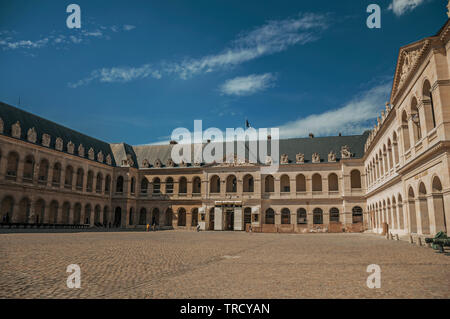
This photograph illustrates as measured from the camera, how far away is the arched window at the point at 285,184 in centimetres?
5438

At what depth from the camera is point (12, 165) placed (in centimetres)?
4219

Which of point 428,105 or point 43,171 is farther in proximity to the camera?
point 43,171

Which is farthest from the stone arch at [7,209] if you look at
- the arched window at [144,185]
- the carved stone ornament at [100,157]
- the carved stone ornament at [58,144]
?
the arched window at [144,185]

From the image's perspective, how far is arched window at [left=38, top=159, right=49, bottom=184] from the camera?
45.0m

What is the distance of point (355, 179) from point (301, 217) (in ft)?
33.3

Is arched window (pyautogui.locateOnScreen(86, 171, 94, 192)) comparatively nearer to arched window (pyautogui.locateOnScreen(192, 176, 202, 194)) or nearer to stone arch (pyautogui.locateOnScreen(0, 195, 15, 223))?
stone arch (pyautogui.locateOnScreen(0, 195, 15, 223))

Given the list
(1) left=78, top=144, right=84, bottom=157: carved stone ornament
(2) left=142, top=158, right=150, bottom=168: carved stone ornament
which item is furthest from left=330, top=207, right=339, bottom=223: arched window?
(1) left=78, top=144, right=84, bottom=157: carved stone ornament

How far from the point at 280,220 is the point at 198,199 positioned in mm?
14289

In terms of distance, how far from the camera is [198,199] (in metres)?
57.0

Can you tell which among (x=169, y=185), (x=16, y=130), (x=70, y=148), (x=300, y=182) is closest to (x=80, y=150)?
(x=70, y=148)

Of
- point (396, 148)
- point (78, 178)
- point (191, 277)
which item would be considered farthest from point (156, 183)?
point (191, 277)

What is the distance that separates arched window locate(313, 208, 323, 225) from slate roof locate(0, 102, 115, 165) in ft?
118

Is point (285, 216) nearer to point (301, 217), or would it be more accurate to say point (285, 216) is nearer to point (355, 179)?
point (301, 217)
